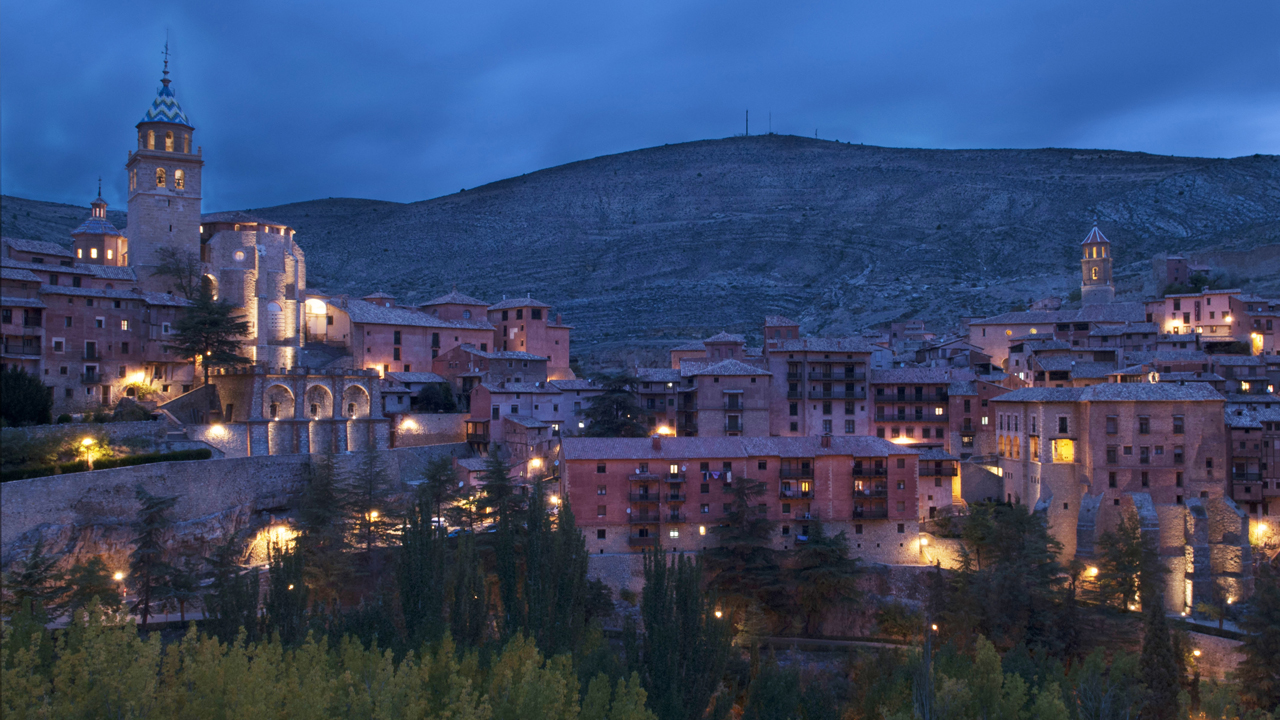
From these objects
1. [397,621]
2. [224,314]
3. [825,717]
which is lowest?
[825,717]

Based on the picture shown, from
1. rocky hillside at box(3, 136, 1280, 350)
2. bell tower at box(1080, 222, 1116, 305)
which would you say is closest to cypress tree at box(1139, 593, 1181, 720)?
rocky hillside at box(3, 136, 1280, 350)

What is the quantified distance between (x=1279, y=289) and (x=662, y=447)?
51974mm

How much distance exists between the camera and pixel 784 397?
51.1 meters

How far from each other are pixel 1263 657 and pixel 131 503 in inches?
1663

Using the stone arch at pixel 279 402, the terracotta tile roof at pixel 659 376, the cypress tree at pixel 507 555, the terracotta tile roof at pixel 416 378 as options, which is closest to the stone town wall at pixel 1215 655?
the cypress tree at pixel 507 555

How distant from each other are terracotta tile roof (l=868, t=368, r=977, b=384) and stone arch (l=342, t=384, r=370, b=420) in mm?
28161

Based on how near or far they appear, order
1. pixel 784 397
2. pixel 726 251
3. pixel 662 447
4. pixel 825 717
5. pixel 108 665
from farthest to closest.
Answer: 1. pixel 726 251
2. pixel 784 397
3. pixel 662 447
4. pixel 825 717
5. pixel 108 665

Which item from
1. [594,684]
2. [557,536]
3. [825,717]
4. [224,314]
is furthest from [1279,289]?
[224,314]

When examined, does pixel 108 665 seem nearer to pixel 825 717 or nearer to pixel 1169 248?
pixel 825 717

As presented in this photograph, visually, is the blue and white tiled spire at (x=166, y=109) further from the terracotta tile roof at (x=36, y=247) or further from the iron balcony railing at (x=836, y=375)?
the iron balcony railing at (x=836, y=375)

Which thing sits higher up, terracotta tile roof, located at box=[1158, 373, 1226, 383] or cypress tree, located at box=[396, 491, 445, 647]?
terracotta tile roof, located at box=[1158, 373, 1226, 383]

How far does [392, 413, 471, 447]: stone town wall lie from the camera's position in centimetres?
4895

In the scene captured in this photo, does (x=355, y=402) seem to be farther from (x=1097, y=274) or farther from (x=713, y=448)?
(x=1097, y=274)

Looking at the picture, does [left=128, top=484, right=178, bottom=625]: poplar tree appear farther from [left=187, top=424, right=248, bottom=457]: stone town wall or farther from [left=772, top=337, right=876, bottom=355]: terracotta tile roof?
[left=772, top=337, right=876, bottom=355]: terracotta tile roof
